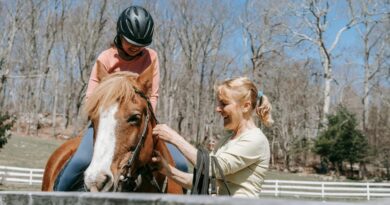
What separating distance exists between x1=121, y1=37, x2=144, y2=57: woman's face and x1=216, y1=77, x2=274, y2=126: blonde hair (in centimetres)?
112

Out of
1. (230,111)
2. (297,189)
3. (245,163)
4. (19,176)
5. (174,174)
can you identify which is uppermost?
(230,111)

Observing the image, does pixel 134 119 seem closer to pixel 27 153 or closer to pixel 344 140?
pixel 27 153

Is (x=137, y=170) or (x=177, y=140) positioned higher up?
(x=177, y=140)

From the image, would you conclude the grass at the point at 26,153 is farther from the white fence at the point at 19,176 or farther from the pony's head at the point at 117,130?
the pony's head at the point at 117,130

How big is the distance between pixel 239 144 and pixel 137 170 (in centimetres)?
75

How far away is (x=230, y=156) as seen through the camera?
3.32 metres

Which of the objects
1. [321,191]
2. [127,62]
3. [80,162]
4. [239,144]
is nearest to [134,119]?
[239,144]

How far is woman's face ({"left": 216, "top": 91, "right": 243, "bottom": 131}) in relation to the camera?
3497 mm

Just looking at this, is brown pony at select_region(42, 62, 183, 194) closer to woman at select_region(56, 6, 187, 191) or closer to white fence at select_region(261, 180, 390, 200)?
woman at select_region(56, 6, 187, 191)

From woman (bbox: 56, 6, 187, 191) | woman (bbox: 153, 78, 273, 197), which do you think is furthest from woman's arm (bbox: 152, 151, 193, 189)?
woman (bbox: 56, 6, 187, 191)

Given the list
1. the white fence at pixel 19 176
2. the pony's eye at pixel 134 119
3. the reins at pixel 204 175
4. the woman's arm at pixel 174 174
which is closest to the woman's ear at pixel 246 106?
the reins at pixel 204 175

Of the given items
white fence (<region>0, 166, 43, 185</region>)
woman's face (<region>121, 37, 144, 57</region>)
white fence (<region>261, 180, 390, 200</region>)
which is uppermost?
woman's face (<region>121, 37, 144, 57</region>)

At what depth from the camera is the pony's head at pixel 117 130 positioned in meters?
3.02

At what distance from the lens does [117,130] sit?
10.5ft
